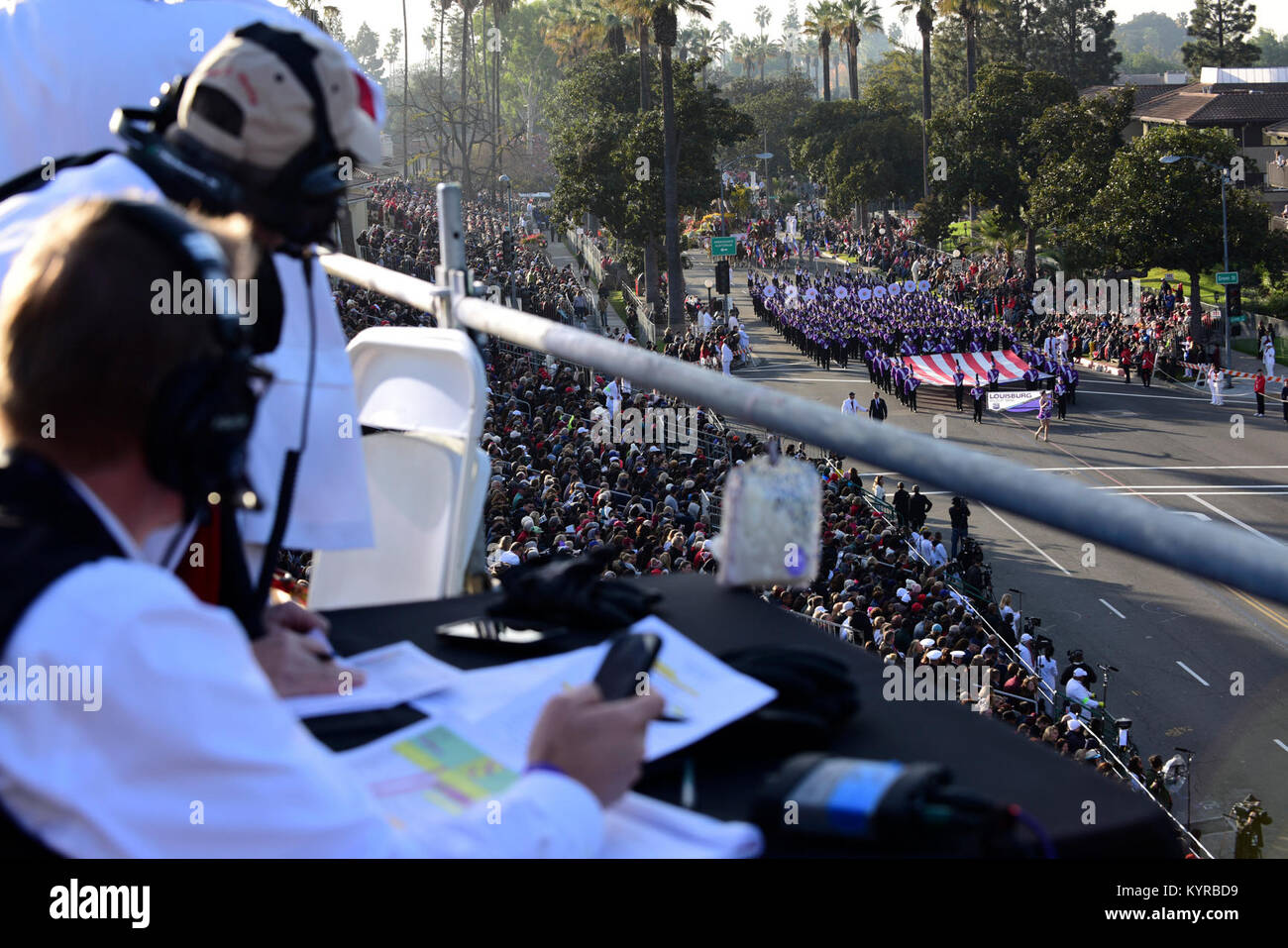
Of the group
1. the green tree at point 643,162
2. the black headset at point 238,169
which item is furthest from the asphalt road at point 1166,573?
the green tree at point 643,162

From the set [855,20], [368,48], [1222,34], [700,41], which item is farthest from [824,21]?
[368,48]

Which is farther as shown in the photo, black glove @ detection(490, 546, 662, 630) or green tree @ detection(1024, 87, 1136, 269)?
green tree @ detection(1024, 87, 1136, 269)

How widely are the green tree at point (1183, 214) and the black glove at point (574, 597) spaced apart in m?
38.2

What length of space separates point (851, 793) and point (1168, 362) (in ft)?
122

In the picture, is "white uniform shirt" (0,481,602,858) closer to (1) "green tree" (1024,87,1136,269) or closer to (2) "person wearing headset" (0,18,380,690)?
(2) "person wearing headset" (0,18,380,690)

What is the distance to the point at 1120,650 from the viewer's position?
17.4 meters

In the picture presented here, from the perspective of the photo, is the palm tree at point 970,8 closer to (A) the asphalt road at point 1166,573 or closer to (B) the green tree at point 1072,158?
(B) the green tree at point 1072,158

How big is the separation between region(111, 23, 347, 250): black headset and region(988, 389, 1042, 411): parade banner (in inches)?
1190

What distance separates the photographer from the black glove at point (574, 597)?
2.36 metres

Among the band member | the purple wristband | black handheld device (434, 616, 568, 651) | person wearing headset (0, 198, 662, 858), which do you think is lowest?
the band member

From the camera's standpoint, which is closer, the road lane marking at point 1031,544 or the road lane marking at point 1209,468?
the road lane marking at point 1031,544

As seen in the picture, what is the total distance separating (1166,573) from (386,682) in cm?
1986

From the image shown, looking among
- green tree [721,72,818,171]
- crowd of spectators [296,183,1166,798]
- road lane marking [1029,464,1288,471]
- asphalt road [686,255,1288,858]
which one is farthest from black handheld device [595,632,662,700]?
green tree [721,72,818,171]

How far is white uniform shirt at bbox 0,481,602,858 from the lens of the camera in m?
1.31
